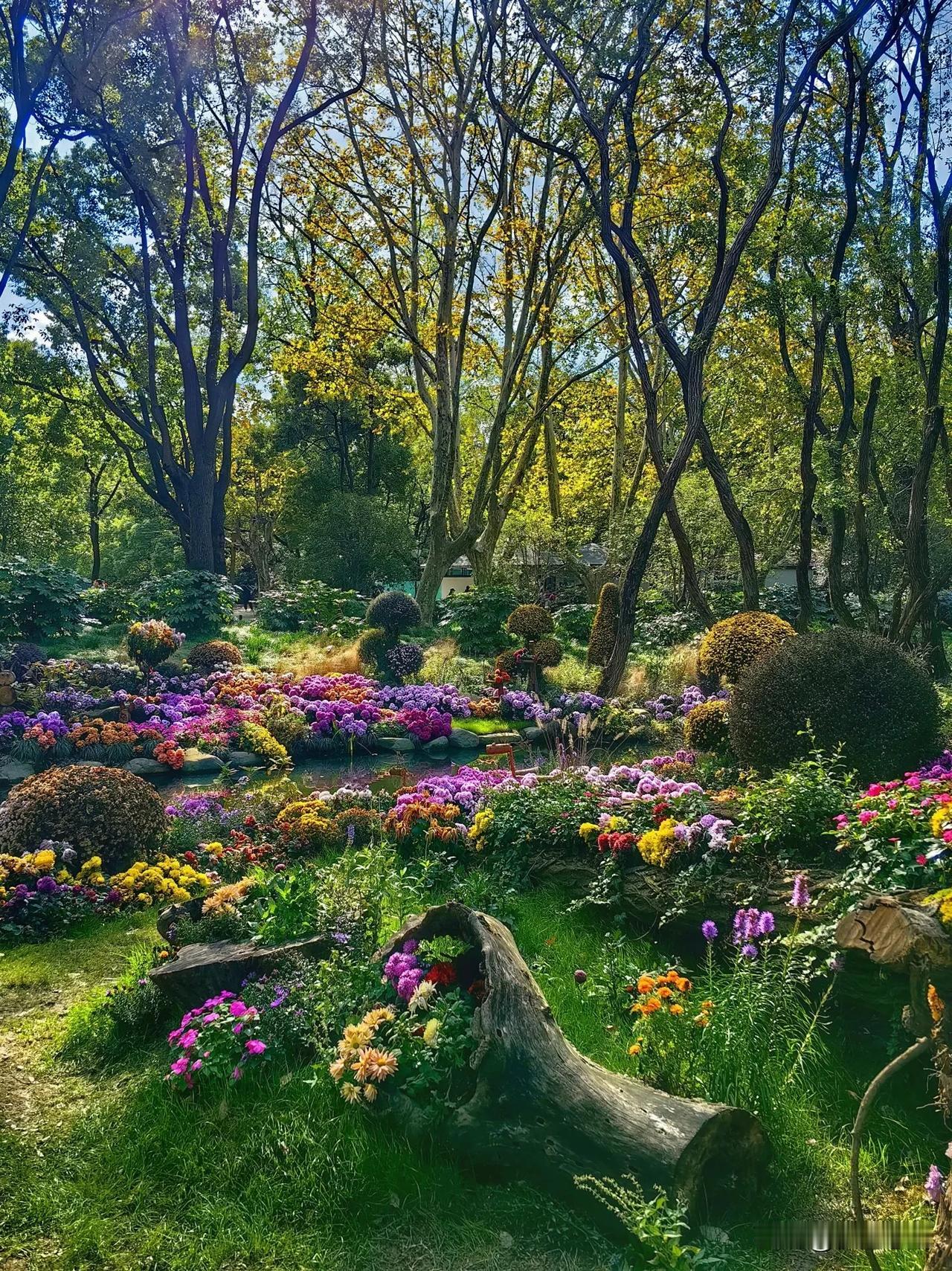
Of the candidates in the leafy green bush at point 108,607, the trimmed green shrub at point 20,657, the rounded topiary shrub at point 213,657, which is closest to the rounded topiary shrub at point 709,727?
the rounded topiary shrub at point 213,657

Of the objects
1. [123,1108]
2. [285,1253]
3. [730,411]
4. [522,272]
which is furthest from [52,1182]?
[730,411]

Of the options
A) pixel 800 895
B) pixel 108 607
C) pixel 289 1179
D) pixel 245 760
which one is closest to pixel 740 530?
pixel 245 760

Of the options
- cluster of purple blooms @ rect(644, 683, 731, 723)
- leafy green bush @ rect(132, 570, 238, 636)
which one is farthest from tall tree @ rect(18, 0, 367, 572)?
cluster of purple blooms @ rect(644, 683, 731, 723)

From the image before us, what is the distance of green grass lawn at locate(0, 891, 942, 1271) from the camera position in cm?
232

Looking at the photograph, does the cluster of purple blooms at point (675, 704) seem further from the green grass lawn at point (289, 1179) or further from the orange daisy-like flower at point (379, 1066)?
the orange daisy-like flower at point (379, 1066)

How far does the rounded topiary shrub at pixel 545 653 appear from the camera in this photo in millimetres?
13016

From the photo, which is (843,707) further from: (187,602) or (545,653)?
(187,602)

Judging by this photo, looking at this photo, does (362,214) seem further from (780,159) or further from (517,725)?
(517,725)

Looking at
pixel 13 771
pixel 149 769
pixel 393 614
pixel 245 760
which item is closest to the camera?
pixel 13 771

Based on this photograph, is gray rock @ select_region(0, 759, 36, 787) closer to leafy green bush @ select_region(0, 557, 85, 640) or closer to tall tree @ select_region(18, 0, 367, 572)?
leafy green bush @ select_region(0, 557, 85, 640)

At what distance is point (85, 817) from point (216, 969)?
231 centimetres

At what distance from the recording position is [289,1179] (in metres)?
2.59

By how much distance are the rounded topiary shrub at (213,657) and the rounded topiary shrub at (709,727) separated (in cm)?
741

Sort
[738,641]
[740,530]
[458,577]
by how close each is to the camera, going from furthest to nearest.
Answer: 1. [458,577]
2. [740,530]
3. [738,641]
